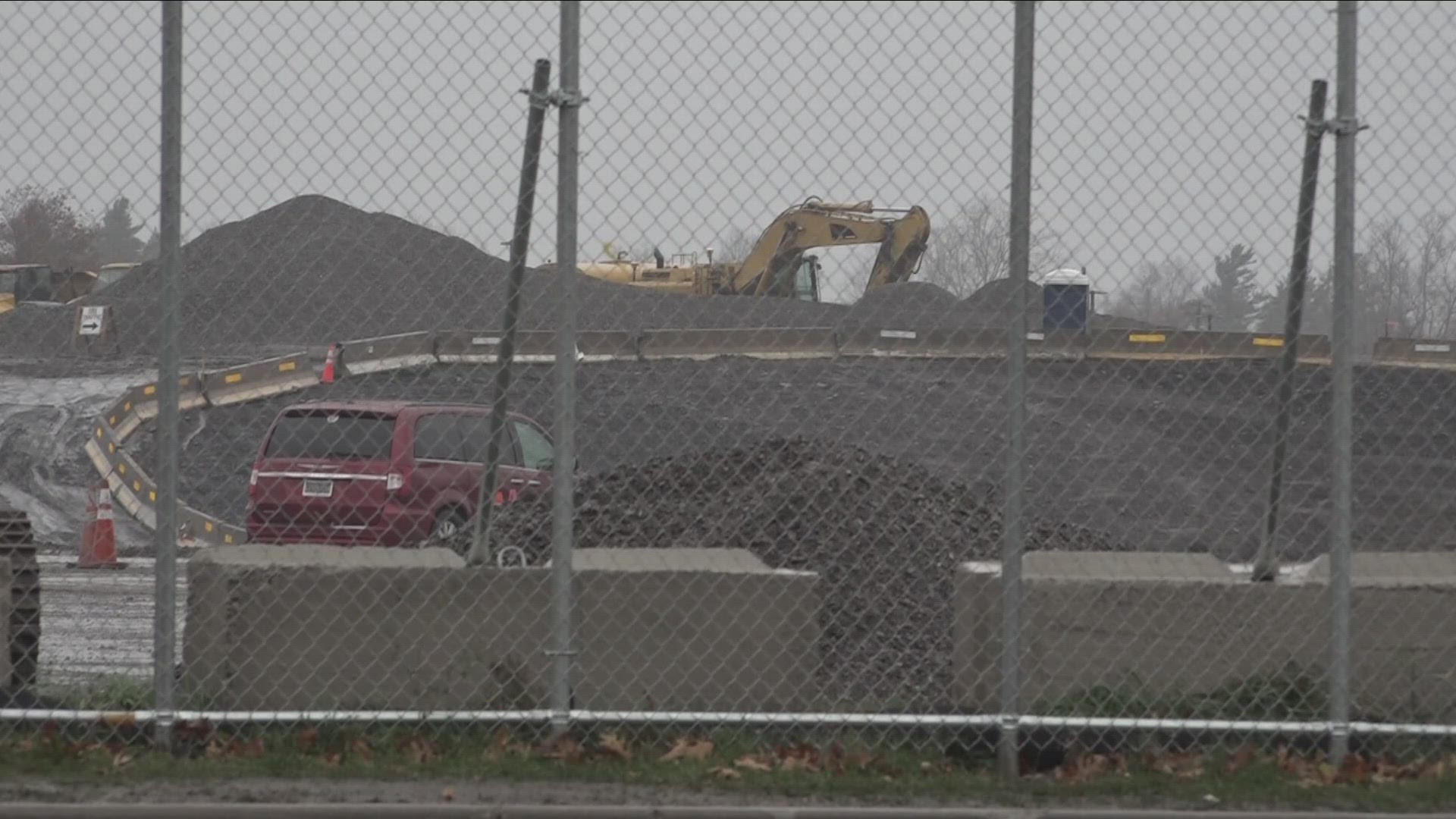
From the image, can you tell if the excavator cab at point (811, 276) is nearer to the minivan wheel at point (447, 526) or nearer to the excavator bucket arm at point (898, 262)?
the excavator bucket arm at point (898, 262)

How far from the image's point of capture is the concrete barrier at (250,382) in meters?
26.5

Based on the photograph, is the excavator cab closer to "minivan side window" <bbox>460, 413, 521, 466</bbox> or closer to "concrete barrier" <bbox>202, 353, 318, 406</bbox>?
"minivan side window" <bbox>460, 413, 521, 466</bbox>

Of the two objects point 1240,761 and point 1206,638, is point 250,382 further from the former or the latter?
point 1240,761

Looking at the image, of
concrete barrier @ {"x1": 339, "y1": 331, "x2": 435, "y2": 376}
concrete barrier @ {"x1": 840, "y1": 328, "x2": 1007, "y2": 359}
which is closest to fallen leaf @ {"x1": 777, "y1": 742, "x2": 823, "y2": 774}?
concrete barrier @ {"x1": 339, "y1": 331, "x2": 435, "y2": 376}

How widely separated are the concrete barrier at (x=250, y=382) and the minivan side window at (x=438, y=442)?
13.2 meters

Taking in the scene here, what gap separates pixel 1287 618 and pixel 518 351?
1963 centimetres

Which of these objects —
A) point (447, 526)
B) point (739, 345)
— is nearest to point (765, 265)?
point (739, 345)

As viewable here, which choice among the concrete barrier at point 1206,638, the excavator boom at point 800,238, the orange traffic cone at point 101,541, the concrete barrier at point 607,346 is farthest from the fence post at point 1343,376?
the excavator boom at point 800,238

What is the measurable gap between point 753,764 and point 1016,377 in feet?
5.05

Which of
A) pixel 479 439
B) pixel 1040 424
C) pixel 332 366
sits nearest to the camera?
pixel 479 439

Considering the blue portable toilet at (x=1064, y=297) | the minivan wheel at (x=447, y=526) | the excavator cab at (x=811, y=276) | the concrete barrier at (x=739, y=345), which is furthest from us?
the concrete barrier at (x=739, y=345)

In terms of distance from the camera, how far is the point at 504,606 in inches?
224

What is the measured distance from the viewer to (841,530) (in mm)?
9227

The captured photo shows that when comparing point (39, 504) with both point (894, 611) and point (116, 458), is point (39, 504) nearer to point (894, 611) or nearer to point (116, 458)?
point (116, 458)
